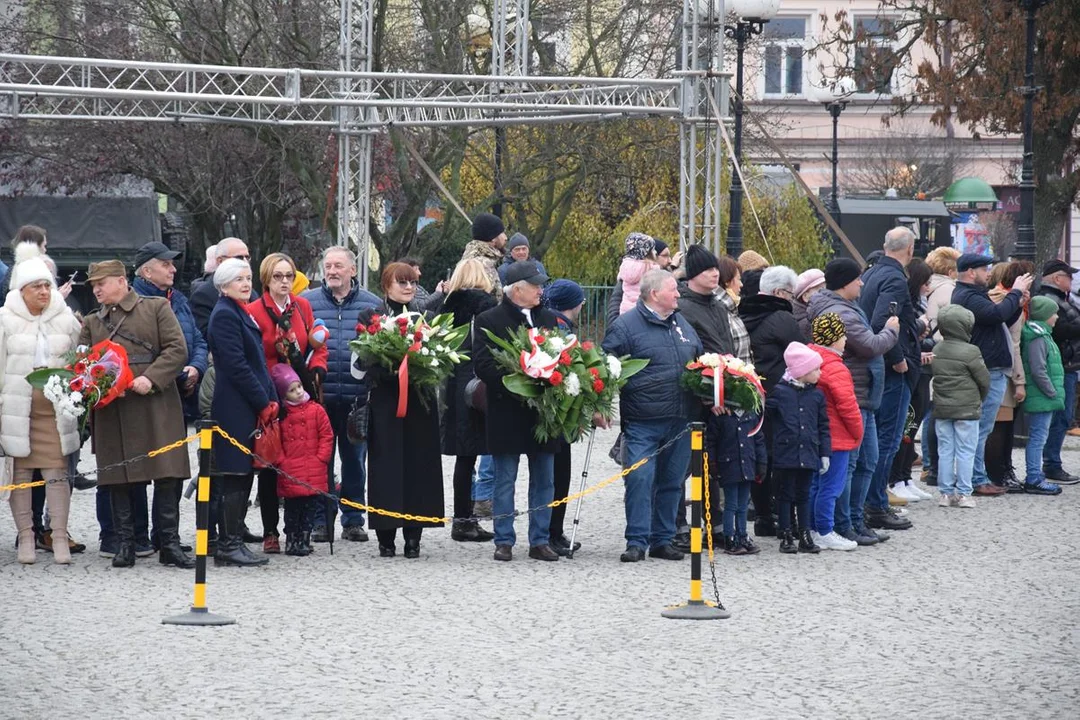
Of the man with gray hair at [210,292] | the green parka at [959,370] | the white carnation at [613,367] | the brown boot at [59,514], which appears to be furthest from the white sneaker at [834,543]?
the brown boot at [59,514]

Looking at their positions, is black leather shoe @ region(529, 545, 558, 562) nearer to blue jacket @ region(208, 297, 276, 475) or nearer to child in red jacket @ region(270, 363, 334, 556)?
child in red jacket @ region(270, 363, 334, 556)

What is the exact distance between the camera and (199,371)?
11.1 meters

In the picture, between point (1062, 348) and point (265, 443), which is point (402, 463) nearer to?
point (265, 443)

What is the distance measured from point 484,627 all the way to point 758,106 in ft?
125

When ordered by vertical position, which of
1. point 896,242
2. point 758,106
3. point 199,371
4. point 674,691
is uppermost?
A: point 758,106

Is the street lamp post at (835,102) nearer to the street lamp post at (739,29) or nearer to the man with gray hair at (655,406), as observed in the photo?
the street lamp post at (739,29)

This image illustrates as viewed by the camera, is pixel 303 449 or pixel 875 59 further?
pixel 875 59

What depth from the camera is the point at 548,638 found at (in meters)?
8.56

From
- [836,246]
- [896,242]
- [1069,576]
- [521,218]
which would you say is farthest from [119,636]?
[836,246]

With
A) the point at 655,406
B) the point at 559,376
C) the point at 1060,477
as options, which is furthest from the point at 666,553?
the point at 1060,477

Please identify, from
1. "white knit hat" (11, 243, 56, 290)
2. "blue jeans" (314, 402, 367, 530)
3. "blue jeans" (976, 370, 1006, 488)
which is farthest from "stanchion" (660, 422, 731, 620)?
"blue jeans" (976, 370, 1006, 488)

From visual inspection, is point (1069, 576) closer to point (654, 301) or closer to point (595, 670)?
point (654, 301)

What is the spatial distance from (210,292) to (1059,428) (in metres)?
7.86

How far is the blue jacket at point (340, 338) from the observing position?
11586 millimetres
